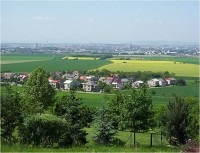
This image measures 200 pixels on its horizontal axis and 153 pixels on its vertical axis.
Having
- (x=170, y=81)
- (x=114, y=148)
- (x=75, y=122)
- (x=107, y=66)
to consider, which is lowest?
(x=170, y=81)

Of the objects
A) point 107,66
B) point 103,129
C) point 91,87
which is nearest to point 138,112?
point 103,129

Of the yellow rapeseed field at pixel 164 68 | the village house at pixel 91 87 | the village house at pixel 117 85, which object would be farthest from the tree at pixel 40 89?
the yellow rapeseed field at pixel 164 68

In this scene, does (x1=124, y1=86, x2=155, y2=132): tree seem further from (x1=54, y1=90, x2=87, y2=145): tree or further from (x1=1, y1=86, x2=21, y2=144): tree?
(x1=1, y1=86, x2=21, y2=144): tree

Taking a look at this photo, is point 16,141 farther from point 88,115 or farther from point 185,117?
point 88,115

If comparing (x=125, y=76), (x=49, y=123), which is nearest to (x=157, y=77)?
(x=125, y=76)

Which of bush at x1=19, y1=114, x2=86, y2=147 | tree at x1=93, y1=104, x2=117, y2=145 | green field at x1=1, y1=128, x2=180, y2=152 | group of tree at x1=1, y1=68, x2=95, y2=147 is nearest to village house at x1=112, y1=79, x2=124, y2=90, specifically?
green field at x1=1, y1=128, x2=180, y2=152

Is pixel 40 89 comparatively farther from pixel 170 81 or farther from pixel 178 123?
pixel 170 81

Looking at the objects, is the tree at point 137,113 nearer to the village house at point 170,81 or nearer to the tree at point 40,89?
the tree at point 40,89

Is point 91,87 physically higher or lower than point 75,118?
lower

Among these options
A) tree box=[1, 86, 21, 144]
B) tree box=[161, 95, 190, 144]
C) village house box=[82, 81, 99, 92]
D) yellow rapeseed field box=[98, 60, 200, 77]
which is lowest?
village house box=[82, 81, 99, 92]
